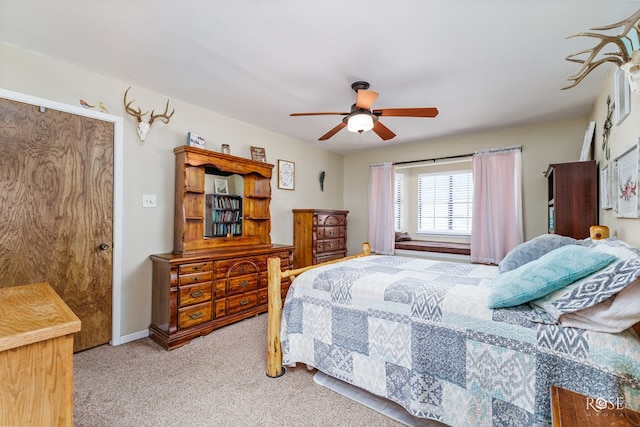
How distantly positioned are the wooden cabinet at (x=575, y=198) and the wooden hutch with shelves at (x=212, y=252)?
3040mm

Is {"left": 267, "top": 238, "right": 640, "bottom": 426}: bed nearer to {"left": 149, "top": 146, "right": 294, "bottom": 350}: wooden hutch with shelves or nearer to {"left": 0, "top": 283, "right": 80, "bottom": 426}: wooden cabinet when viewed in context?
{"left": 149, "top": 146, "right": 294, "bottom": 350}: wooden hutch with shelves

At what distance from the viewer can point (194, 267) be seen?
2748 mm

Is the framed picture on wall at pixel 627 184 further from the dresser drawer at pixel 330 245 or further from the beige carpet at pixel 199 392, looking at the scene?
the dresser drawer at pixel 330 245

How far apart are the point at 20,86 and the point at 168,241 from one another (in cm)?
170

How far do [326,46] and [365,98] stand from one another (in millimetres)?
513

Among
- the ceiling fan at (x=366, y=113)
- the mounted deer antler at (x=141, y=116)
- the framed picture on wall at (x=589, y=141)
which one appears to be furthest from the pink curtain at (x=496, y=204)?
the mounted deer antler at (x=141, y=116)

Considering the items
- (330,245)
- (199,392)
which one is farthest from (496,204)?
(199,392)

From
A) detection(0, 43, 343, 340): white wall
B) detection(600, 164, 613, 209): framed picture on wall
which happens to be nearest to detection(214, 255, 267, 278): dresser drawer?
detection(0, 43, 343, 340): white wall

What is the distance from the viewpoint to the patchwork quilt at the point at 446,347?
1196 millimetres

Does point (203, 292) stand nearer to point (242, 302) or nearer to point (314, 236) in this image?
point (242, 302)

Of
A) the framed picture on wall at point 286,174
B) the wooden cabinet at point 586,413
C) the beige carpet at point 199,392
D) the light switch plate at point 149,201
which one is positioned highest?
the framed picture on wall at point 286,174

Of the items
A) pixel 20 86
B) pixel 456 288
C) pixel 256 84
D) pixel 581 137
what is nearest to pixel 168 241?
pixel 20 86

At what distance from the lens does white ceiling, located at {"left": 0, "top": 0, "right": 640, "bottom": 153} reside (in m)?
1.72

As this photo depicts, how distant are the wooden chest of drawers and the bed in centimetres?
103
